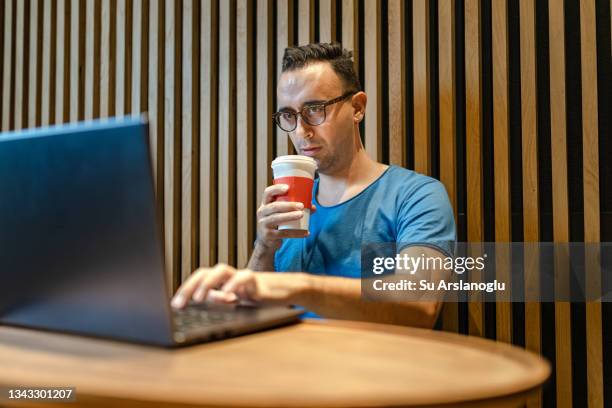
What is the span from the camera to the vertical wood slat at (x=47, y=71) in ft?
10.0

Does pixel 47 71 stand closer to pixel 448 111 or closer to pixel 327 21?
pixel 327 21

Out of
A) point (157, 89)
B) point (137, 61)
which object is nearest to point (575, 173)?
point (157, 89)

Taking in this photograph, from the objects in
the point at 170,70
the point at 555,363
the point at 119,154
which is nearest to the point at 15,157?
the point at 119,154

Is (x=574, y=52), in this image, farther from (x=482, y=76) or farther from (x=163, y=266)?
(x=163, y=266)

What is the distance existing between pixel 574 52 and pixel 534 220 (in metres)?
→ 0.59

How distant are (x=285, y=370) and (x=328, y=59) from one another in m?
1.47

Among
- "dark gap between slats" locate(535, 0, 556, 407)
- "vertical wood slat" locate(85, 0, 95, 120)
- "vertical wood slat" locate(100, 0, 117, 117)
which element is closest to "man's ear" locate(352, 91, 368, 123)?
"dark gap between slats" locate(535, 0, 556, 407)

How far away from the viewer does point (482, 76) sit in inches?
81.8

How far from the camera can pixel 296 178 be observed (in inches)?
61.6

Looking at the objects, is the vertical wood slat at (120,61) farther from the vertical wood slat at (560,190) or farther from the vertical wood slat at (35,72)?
the vertical wood slat at (560,190)

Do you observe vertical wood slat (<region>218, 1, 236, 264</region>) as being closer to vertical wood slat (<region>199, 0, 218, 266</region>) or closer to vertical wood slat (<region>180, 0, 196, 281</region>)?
vertical wood slat (<region>199, 0, 218, 266</region>)

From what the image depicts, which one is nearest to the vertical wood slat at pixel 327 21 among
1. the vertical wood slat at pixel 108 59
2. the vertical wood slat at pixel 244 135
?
the vertical wood slat at pixel 244 135

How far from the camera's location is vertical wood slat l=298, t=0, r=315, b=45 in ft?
7.70

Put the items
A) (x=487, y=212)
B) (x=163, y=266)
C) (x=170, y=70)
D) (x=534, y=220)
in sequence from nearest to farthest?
1. (x=163, y=266)
2. (x=534, y=220)
3. (x=487, y=212)
4. (x=170, y=70)
